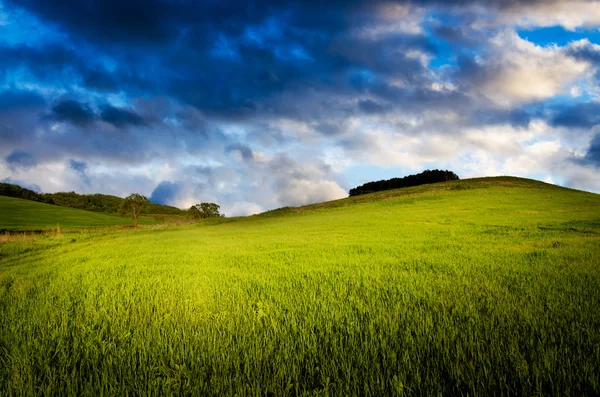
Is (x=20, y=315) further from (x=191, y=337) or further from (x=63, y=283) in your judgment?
(x=191, y=337)

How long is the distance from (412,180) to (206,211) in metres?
71.1

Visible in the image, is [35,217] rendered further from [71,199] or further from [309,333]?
[309,333]

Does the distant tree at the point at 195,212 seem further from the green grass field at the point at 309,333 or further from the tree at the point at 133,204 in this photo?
the green grass field at the point at 309,333

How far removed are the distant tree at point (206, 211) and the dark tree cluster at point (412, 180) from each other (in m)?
52.3

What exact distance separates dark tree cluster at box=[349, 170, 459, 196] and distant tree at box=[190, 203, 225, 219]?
52320 millimetres

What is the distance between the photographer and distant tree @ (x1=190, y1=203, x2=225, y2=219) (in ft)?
274

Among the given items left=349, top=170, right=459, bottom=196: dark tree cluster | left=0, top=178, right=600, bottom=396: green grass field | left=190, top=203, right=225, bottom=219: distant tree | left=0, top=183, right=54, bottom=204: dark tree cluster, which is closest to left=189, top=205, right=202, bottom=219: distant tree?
left=190, top=203, right=225, bottom=219: distant tree

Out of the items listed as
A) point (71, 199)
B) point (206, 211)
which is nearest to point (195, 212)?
point (206, 211)

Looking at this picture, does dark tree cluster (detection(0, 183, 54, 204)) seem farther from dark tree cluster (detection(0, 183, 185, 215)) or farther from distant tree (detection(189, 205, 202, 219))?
distant tree (detection(189, 205, 202, 219))

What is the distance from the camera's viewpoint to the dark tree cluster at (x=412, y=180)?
102m

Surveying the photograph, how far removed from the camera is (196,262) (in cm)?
1112

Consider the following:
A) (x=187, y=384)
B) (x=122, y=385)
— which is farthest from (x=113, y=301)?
(x=187, y=384)

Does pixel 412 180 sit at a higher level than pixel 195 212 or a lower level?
higher

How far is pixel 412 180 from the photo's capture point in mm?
106562
